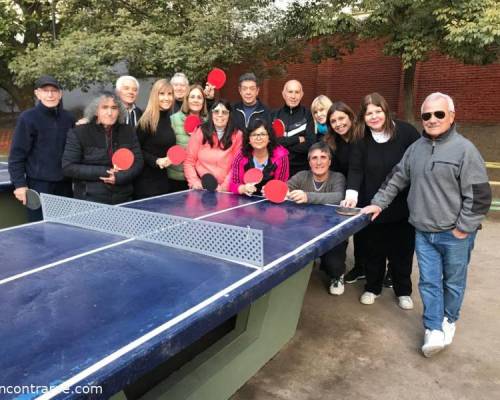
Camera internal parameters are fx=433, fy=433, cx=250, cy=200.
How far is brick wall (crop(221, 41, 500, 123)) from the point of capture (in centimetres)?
1247

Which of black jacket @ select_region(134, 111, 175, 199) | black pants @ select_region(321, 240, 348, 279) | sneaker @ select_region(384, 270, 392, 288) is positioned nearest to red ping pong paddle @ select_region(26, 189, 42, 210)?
black jacket @ select_region(134, 111, 175, 199)

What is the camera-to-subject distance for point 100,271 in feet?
6.58

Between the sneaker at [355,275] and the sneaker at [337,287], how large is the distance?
0.31 m

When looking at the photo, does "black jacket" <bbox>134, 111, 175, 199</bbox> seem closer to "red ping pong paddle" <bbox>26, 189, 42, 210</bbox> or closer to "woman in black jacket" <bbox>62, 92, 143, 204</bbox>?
"woman in black jacket" <bbox>62, 92, 143, 204</bbox>

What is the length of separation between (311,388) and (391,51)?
29.2ft

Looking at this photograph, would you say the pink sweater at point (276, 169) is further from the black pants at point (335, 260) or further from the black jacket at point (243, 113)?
the black pants at point (335, 260)

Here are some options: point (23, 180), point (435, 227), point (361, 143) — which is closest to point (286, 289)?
point (435, 227)

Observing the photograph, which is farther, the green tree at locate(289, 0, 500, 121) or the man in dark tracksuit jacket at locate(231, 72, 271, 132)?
the green tree at locate(289, 0, 500, 121)

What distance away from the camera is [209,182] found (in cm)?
396

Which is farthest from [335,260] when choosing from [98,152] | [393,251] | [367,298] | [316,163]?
[98,152]

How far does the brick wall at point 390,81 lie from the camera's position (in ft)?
40.9

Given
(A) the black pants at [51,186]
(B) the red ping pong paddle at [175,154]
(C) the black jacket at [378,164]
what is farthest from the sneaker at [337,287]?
(A) the black pants at [51,186]

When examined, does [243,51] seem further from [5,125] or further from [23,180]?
[5,125]

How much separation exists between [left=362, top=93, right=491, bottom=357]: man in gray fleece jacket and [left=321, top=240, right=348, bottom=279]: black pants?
977 millimetres
